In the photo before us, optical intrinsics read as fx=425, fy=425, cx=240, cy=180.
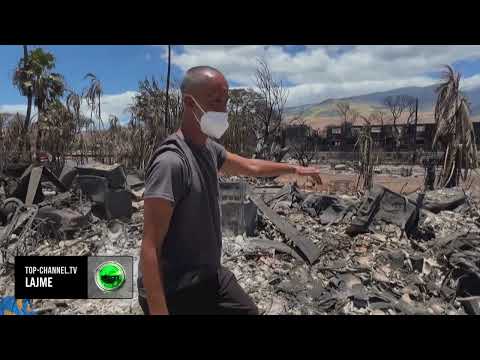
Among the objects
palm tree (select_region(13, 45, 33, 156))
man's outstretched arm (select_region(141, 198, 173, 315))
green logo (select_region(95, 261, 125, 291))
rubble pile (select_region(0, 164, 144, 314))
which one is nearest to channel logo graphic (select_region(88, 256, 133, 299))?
green logo (select_region(95, 261, 125, 291))

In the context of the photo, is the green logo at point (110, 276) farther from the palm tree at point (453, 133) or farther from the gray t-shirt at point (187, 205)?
the palm tree at point (453, 133)

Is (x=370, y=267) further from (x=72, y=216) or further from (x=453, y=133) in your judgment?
(x=72, y=216)

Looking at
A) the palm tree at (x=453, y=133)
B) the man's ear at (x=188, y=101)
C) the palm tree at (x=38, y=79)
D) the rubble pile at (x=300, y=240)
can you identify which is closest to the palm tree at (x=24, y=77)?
the palm tree at (x=38, y=79)

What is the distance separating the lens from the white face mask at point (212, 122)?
6.63 ft

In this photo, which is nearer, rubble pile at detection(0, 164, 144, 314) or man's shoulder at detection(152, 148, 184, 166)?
man's shoulder at detection(152, 148, 184, 166)

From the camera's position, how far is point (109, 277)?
10.0ft

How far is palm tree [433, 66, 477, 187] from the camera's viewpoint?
610 centimetres

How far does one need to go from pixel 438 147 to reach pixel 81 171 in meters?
5.55

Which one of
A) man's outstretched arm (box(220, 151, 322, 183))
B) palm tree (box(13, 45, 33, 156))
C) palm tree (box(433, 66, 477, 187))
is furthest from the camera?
palm tree (box(433, 66, 477, 187))

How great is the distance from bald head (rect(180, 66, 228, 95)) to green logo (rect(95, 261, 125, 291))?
64.0 inches

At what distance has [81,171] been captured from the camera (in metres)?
5.84

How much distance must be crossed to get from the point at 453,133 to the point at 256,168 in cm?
527

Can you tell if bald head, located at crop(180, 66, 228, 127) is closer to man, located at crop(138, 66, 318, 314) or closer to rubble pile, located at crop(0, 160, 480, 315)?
man, located at crop(138, 66, 318, 314)

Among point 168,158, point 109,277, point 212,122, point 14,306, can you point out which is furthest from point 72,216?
point 168,158
